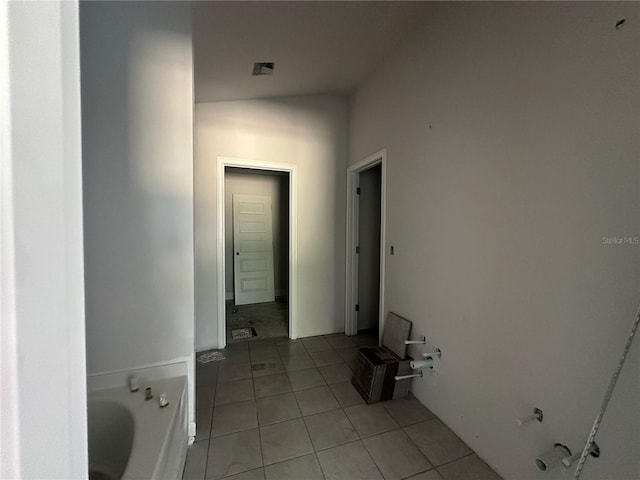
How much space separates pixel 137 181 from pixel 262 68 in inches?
54.0

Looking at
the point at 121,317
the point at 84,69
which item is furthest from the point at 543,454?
the point at 84,69

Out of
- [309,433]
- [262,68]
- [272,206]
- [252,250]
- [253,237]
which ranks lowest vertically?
[309,433]

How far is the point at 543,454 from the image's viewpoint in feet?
3.63

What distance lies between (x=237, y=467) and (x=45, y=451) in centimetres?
153

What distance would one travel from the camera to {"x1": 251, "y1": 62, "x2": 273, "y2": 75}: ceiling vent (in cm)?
210

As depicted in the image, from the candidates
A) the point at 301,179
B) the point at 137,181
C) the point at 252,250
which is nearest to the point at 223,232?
the point at 301,179

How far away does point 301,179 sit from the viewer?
290cm

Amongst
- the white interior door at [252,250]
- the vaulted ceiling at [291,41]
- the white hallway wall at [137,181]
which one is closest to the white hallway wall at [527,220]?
the vaulted ceiling at [291,41]

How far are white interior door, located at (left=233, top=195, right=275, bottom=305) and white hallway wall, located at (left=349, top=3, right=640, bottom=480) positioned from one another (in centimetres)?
292

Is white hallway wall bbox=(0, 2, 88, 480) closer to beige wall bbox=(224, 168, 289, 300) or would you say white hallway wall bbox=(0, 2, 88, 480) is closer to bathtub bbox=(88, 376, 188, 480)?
bathtub bbox=(88, 376, 188, 480)

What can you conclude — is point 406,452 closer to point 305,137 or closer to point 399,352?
point 399,352

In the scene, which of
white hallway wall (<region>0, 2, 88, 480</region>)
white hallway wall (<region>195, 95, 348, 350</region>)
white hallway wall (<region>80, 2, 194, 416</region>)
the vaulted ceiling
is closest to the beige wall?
white hallway wall (<region>195, 95, 348, 350</region>)

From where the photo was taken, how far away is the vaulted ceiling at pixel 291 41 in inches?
62.6

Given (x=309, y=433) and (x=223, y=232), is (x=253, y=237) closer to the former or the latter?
(x=223, y=232)
